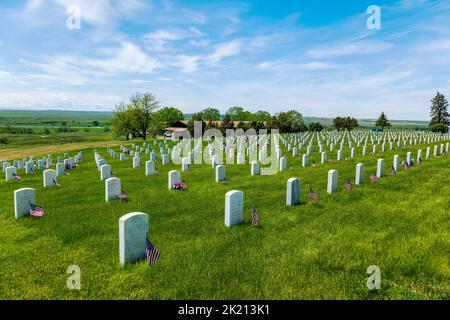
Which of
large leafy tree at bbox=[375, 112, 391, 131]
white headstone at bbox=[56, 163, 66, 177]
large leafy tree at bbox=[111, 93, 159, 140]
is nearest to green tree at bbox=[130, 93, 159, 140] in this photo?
large leafy tree at bbox=[111, 93, 159, 140]

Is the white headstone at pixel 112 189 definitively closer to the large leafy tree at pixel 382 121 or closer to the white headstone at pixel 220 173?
the white headstone at pixel 220 173

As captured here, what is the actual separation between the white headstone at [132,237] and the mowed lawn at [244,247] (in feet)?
0.97

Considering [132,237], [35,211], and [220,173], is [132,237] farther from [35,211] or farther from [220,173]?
[220,173]

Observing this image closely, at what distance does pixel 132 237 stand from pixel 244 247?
2.31 m

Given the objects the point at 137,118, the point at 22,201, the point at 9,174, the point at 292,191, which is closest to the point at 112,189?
the point at 22,201

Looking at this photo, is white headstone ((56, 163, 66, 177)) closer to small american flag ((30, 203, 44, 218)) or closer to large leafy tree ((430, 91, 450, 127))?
small american flag ((30, 203, 44, 218))

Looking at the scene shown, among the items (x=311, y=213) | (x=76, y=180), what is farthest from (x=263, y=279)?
(x=76, y=180)

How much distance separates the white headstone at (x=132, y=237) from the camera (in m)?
5.45

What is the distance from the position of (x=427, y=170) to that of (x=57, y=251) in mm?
16618

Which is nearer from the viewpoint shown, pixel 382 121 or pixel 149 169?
pixel 149 169

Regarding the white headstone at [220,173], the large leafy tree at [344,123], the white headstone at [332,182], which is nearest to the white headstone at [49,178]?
the white headstone at [220,173]

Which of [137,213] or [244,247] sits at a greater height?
[137,213]

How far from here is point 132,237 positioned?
5551mm
